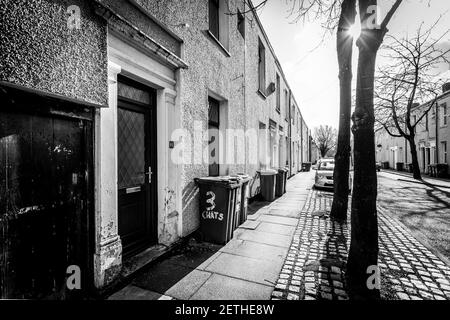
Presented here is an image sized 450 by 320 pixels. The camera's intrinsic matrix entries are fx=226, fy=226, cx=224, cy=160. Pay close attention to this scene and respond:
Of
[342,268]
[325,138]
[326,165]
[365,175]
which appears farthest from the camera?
[325,138]

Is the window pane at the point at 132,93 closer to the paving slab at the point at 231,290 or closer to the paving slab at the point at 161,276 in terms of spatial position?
the paving slab at the point at 161,276

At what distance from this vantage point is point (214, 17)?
19.6 feet

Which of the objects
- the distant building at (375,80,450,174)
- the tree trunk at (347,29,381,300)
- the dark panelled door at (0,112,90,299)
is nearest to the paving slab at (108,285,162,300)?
the dark panelled door at (0,112,90,299)

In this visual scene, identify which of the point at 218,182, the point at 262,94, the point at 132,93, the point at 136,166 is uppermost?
the point at 262,94

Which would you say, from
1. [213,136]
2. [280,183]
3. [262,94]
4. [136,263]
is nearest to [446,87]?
[262,94]

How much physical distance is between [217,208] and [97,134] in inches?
94.6

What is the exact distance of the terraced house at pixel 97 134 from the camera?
1885 millimetres

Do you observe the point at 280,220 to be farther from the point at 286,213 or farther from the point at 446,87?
the point at 446,87

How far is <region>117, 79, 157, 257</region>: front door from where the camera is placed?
324cm

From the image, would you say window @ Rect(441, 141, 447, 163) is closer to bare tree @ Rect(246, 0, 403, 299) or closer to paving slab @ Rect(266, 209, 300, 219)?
paving slab @ Rect(266, 209, 300, 219)

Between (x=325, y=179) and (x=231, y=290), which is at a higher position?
(x=325, y=179)

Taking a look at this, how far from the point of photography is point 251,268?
3287 millimetres
